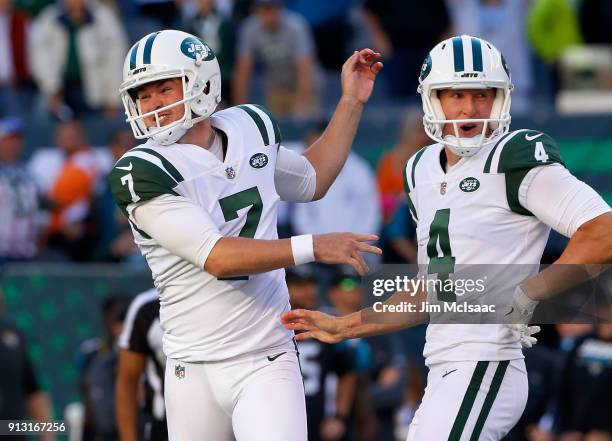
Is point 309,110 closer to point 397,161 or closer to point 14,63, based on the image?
point 397,161

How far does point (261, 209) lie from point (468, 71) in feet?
3.11

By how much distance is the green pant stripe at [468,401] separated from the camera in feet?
17.1

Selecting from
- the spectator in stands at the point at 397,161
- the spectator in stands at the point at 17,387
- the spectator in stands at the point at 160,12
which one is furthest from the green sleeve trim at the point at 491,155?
the spectator in stands at the point at 160,12

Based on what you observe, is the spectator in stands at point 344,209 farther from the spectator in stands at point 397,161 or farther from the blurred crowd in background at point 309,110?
the spectator in stands at point 397,161

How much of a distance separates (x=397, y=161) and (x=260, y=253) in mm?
5576

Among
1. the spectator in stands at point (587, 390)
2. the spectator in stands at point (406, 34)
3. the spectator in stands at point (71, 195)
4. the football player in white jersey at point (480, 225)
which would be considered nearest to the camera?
the football player in white jersey at point (480, 225)

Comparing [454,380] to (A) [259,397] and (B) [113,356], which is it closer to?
(A) [259,397]

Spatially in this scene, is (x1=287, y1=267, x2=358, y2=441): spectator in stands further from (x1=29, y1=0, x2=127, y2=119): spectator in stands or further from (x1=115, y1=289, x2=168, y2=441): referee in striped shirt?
(x1=29, y1=0, x2=127, y2=119): spectator in stands

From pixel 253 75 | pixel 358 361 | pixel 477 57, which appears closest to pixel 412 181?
pixel 477 57

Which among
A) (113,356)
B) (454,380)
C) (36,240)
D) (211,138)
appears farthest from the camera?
(36,240)

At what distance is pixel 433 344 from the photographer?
17.8 ft

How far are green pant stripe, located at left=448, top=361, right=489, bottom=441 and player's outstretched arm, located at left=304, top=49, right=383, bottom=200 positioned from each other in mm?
1210

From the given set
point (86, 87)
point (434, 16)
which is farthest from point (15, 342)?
point (434, 16)

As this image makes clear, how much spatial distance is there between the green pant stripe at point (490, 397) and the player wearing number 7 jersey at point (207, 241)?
25.6 inches
